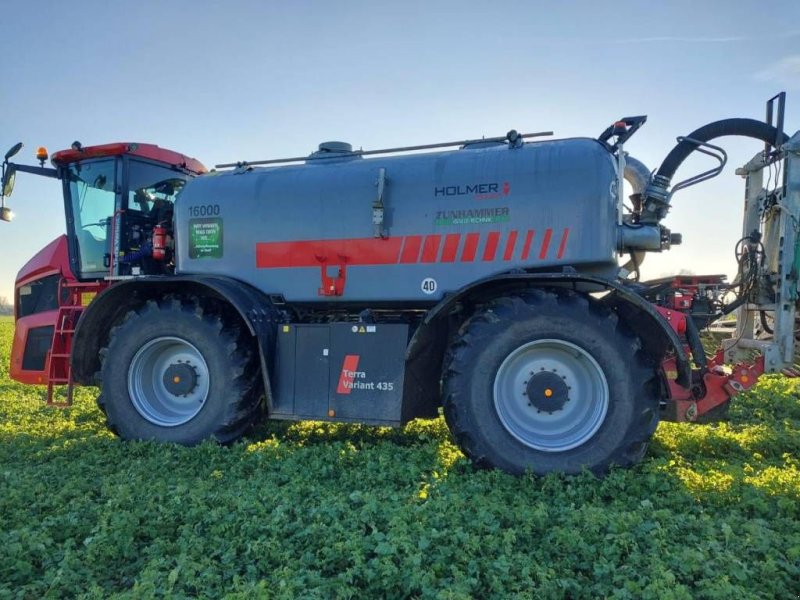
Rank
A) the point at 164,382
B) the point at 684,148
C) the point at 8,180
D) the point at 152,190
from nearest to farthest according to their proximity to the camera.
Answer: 1. the point at 684,148
2. the point at 164,382
3. the point at 8,180
4. the point at 152,190

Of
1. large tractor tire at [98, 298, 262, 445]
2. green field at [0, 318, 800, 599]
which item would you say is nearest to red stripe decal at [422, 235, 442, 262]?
green field at [0, 318, 800, 599]

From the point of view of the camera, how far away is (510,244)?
5.30 m

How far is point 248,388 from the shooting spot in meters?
5.80

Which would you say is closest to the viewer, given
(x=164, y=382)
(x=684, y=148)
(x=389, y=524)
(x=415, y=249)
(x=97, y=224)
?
(x=389, y=524)

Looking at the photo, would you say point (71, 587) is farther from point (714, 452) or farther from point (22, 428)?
point (714, 452)

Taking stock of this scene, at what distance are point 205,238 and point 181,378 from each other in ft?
4.96

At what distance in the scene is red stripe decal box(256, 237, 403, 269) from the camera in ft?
18.6

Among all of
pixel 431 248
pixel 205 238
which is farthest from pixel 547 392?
pixel 205 238

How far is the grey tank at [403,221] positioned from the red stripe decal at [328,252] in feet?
0.03

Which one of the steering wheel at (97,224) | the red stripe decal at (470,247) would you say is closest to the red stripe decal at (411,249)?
the red stripe decal at (470,247)

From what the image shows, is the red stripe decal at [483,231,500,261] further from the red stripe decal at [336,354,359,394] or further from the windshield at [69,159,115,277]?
the windshield at [69,159,115,277]

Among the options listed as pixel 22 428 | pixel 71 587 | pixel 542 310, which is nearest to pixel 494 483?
pixel 542 310

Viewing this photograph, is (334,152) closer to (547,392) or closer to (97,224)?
(97,224)

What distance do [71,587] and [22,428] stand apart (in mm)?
4625
